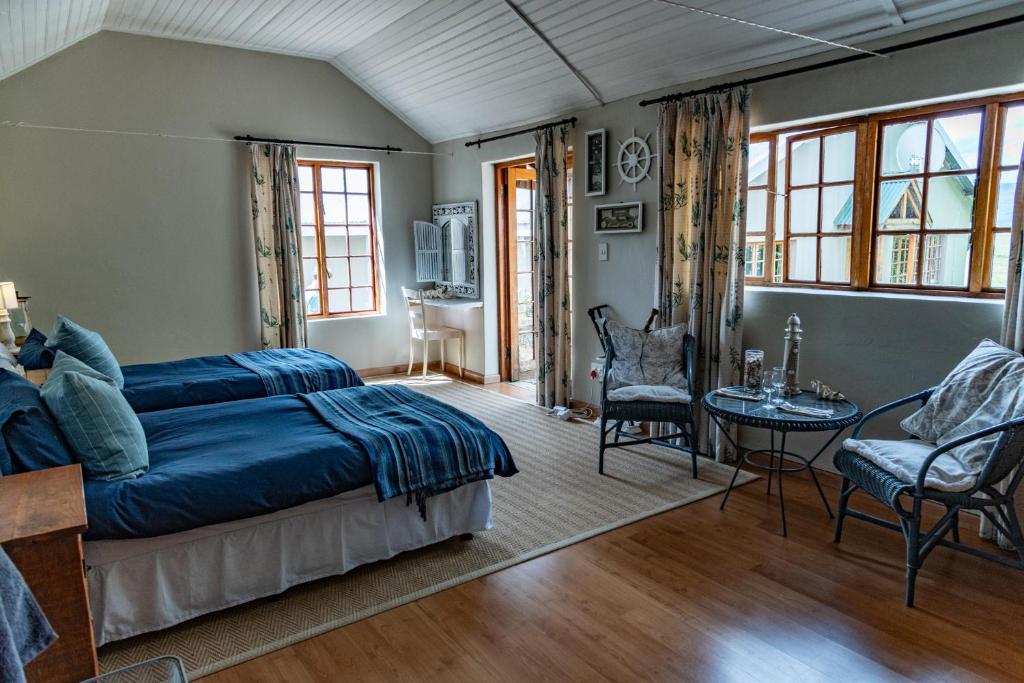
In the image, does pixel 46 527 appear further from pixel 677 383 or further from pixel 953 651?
pixel 677 383

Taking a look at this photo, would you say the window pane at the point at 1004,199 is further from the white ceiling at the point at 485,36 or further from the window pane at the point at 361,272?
the window pane at the point at 361,272

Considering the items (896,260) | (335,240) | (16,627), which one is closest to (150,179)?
(335,240)

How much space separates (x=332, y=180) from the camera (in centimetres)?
650

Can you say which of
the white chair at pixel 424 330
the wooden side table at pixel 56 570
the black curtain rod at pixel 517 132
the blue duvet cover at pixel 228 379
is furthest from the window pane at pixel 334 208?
the wooden side table at pixel 56 570

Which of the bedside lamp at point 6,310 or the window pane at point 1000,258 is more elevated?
the window pane at point 1000,258

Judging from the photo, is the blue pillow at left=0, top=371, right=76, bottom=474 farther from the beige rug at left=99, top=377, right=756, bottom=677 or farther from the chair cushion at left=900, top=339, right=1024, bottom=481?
the chair cushion at left=900, top=339, right=1024, bottom=481

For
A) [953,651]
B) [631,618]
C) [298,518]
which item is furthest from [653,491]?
[298,518]

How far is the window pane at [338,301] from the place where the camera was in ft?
21.8

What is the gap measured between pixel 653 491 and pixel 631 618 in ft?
4.19

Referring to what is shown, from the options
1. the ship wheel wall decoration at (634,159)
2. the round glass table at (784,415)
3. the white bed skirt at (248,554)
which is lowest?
the white bed skirt at (248,554)

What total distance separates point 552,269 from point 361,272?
2393 millimetres

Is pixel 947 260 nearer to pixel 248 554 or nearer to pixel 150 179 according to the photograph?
pixel 248 554

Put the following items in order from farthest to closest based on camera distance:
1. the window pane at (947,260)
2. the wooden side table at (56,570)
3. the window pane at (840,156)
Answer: the window pane at (840,156) < the window pane at (947,260) < the wooden side table at (56,570)

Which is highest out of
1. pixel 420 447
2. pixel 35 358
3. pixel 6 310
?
pixel 6 310
